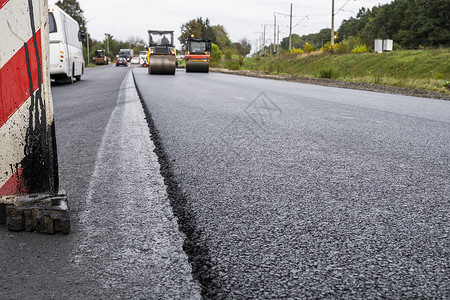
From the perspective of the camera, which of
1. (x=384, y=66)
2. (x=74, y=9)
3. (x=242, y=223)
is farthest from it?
(x=74, y=9)

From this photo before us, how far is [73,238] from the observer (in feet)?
6.21

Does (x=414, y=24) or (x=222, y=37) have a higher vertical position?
(x=222, y=37)

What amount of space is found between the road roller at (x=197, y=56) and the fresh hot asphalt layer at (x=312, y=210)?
27.2 m

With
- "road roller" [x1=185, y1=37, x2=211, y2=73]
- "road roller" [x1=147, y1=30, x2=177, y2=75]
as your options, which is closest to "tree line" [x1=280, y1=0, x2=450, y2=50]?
"road roller" [x1=185, y1=37, x2=211, y2=73]

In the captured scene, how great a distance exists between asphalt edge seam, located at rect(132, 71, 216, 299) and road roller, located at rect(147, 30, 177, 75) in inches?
855

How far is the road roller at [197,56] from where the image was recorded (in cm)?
3159

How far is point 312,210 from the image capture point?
2.29 meters

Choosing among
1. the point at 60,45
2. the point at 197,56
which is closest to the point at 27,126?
the point at 60,45

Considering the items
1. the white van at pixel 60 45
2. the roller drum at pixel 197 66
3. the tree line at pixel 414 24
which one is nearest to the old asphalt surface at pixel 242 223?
the white van at pixel 60 45

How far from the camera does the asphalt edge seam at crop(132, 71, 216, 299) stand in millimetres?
1522

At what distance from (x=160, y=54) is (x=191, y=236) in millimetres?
23703

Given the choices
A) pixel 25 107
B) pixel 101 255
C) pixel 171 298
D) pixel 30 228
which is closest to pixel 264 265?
pixel 171 298

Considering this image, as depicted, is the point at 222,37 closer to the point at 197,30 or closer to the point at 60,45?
the point at 197,30

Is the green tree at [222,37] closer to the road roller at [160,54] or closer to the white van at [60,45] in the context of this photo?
the road roller at [160,54]
